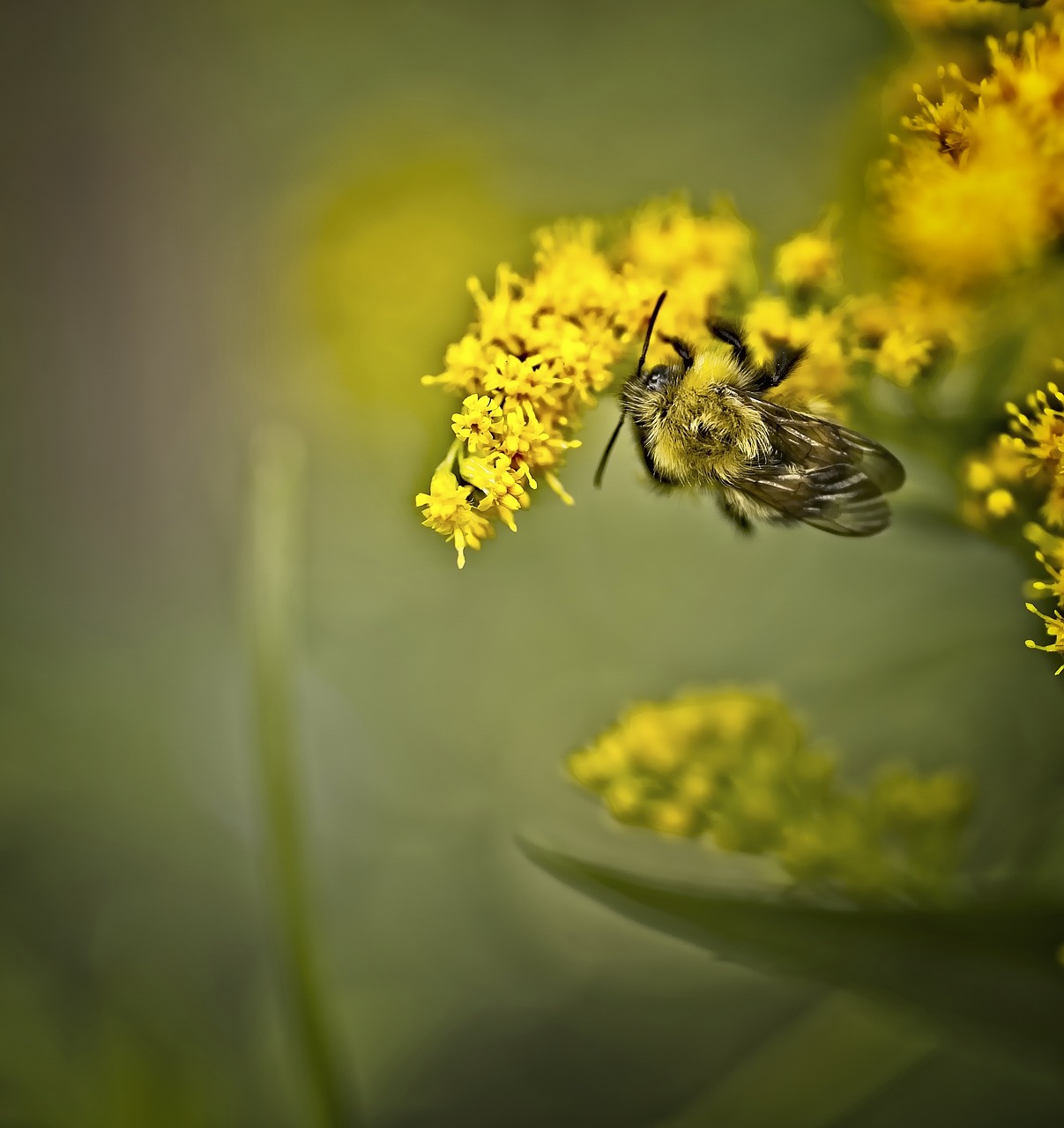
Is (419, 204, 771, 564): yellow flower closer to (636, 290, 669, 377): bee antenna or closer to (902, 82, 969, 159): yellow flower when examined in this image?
(636, 290, 669, 377): bee antenna

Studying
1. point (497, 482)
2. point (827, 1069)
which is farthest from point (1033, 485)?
point (827, 1069)

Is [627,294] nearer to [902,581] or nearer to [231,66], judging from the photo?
[902,581]

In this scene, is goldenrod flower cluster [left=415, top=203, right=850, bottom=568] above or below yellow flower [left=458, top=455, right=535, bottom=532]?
above

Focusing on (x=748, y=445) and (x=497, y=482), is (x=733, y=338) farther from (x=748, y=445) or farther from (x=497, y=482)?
(x=497, y=482)

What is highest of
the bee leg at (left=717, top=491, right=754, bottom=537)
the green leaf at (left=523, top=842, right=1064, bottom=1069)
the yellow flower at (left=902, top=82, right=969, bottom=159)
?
the yellow flower at (left=902, top=82, right=969, bottom=159)

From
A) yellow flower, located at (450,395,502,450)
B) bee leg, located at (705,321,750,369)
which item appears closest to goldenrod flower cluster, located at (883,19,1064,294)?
bee leg, located at (705,321,750,369)

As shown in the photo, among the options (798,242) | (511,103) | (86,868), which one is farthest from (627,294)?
(86,868)
